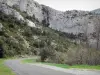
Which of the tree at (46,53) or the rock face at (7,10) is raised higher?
the rock face at (7,10)

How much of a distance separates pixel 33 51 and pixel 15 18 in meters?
40.9

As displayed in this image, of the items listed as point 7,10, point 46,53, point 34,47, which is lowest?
point 34,47

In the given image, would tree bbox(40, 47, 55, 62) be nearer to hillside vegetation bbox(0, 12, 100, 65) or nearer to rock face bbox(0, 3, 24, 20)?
hillside vegetation bbox(0, 12, 100, 65)

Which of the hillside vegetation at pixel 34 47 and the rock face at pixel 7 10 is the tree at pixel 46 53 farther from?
the rock face at pixel 7 10

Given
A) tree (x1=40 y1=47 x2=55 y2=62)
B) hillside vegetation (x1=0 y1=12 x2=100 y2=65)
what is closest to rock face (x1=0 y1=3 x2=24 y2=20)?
hillside vegetation (x1=0 y1=12 x2=100 y2=65)

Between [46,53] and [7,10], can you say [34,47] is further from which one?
[46,53]

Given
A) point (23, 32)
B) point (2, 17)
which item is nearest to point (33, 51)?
point (23, 32)

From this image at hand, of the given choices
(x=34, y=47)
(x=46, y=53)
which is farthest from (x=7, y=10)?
(x=46, y=53)

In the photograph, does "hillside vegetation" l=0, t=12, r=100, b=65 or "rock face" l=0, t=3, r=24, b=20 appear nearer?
"hillside vegetation" l=0, t=12, r=100, b=65

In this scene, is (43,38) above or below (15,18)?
below

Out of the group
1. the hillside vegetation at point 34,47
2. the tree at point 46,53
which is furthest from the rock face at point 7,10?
the tree at point 46,53

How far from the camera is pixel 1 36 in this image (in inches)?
4555

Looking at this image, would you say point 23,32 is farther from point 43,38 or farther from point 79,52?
point 79,52

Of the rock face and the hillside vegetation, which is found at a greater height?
the rock face
